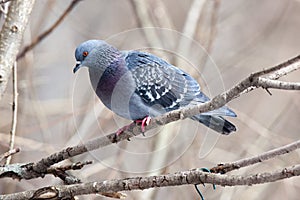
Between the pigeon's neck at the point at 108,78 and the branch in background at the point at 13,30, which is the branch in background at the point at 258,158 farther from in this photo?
the branch in background at the point at 13,30

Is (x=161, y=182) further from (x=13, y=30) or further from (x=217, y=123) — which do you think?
(x=13, y=30)

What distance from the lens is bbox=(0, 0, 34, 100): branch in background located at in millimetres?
1391

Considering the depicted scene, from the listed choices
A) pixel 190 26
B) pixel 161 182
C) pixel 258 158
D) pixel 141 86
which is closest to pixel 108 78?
pixel 141 86

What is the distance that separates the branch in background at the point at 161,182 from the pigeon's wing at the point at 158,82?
0.46m

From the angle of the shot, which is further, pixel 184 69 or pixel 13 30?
pixel 184 69

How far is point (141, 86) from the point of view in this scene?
153 cm

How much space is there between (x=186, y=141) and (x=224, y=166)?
0.81m

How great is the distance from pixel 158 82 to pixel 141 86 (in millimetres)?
66

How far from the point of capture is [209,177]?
3.19 feet

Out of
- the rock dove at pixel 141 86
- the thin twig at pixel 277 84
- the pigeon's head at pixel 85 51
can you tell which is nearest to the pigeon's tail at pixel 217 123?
the rock dove at pixel 141 86

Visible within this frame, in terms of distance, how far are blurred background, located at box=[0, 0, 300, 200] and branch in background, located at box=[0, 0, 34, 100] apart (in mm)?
387

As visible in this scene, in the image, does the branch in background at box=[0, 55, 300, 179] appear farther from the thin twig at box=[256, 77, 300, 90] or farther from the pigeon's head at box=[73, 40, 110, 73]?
the pigeon's head at box=[73, 40, 110, 73]

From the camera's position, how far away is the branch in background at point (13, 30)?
139cm

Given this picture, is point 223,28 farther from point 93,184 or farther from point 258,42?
point 93,184
